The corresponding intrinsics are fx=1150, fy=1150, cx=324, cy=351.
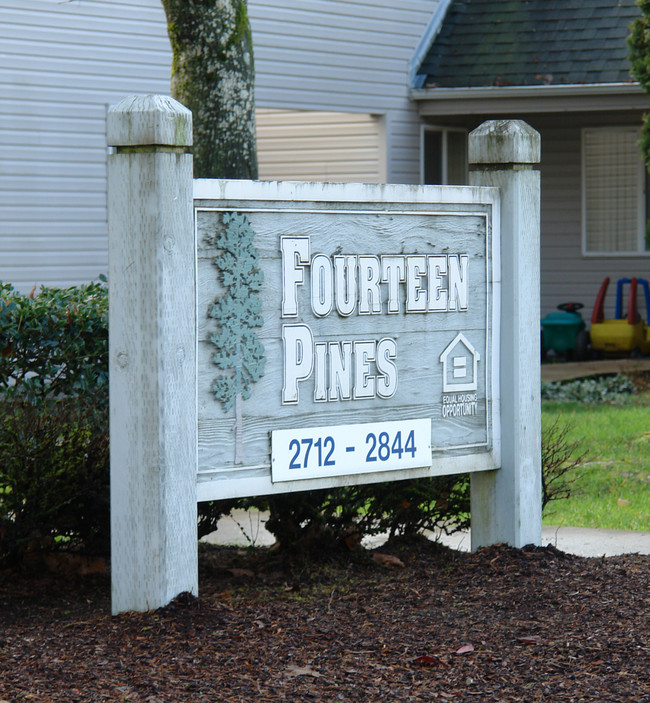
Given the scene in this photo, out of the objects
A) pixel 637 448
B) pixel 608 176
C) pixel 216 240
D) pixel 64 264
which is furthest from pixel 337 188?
pixel 608 176

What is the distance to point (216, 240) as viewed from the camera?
14.0 ft

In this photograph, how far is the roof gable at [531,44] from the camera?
49.6ft

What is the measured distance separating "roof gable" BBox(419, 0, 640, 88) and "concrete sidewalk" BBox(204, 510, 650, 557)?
383 inches

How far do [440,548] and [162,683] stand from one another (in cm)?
218

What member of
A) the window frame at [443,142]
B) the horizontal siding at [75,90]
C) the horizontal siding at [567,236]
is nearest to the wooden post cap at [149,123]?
the horizontal siding at [75,90]

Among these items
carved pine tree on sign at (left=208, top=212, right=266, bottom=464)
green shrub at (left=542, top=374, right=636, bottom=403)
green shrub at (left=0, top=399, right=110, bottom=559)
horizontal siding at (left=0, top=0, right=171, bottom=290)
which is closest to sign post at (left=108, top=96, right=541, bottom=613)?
carved pine tree on sign at (left=208, top=212, right=266, bottom=464)

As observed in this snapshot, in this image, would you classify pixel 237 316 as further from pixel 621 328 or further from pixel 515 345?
pixel 621 328

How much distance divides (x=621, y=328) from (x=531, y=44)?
4072 mm

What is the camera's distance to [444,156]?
16578mm

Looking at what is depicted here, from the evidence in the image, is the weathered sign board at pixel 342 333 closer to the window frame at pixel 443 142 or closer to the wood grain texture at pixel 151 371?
the wood grain texture at pixel 151 371

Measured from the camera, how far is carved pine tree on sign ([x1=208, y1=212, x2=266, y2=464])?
4277 mm

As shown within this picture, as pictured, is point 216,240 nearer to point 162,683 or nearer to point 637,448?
point 162,683

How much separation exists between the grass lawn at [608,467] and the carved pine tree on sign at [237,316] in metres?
2.85

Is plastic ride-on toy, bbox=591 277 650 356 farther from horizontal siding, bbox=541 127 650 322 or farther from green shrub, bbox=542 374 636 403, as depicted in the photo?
green shrub, bbox=542 374 636 403
